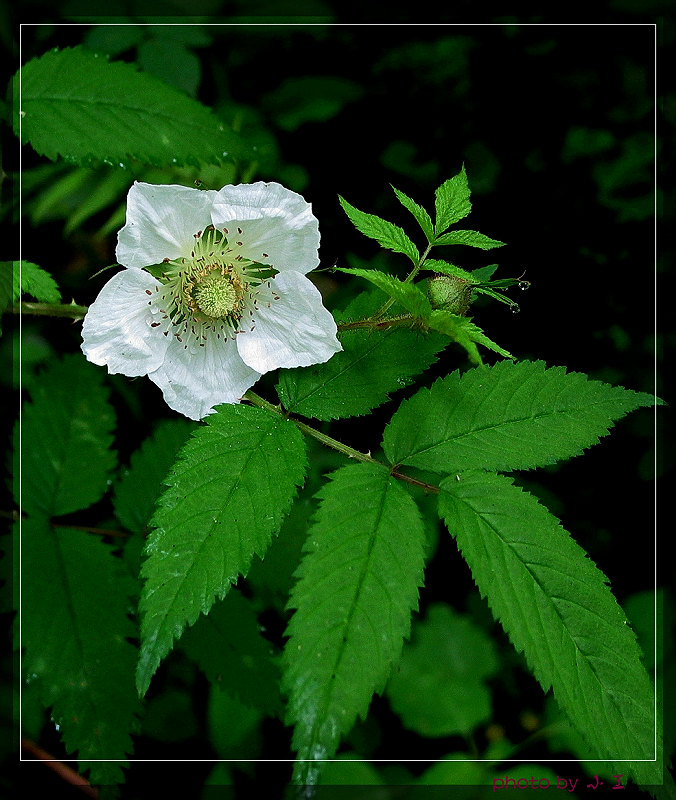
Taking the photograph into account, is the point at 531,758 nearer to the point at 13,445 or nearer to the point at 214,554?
A: the point at 214,554

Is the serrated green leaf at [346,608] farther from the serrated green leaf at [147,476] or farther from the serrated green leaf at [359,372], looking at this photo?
the serrated green leaf at [147,476]

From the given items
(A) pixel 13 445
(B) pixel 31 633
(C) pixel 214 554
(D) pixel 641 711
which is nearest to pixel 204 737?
(B) pixel 31 633

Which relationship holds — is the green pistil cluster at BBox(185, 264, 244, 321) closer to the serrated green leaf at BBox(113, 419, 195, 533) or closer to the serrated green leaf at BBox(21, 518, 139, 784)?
the serrated green leaf at BBox(113, 419, 195, 533)

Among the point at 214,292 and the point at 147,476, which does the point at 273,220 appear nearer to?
the point at 214,292

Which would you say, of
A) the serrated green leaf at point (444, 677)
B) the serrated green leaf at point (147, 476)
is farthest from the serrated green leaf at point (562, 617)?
the serrated green leaf at point (444, 677)

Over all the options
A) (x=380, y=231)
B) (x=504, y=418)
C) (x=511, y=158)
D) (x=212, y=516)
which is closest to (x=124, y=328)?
(x=212, y=516)

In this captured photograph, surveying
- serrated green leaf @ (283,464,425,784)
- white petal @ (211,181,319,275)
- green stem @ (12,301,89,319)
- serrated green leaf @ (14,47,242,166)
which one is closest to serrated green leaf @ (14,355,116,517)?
green stem @ (12,301,89,319)
